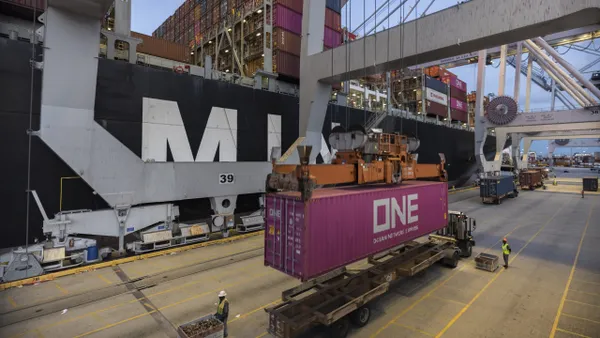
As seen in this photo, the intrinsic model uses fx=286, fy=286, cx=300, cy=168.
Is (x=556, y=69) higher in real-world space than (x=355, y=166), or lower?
higher

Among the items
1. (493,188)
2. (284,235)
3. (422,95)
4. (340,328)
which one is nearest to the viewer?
(340,328)

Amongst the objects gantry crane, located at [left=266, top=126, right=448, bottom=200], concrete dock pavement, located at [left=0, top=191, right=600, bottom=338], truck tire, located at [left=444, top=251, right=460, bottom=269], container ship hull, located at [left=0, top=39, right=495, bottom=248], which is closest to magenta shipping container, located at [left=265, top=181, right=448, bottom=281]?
gantry crane, located at [left=266, top=126, right=448, bottom=200]

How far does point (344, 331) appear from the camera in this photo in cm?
747

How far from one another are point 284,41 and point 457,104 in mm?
40141

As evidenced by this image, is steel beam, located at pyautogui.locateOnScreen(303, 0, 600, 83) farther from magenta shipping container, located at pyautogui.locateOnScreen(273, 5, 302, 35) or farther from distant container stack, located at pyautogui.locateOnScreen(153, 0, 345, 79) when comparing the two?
magenta shipping container, located at pyautogui.locateOnScreen(273, 5, 302, 35)

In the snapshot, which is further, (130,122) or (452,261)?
(130,122)

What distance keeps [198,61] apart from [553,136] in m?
63.9

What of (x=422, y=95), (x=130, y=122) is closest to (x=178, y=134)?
(x=130, y=122)

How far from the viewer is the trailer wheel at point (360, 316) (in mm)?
7965

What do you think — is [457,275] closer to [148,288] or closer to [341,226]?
[341,226]

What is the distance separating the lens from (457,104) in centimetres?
4981

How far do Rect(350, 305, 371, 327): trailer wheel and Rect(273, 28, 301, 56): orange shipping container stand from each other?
18871mm

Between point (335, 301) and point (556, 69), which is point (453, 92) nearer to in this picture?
point (556, 69)

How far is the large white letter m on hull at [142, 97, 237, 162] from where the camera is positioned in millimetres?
14883
